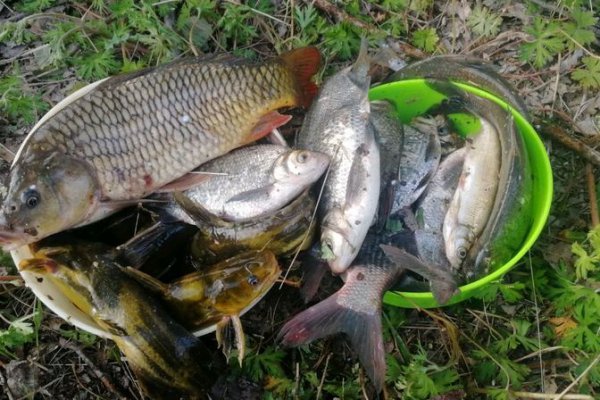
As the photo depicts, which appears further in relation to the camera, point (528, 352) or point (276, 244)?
point (528, 352)

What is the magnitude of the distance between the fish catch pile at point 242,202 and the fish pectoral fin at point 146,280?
10mm

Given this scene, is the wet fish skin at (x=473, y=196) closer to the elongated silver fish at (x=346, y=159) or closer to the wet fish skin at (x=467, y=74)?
the wet fish skin at (x=467, y=74)

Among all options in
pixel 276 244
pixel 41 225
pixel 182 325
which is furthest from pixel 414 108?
pixel 41 225

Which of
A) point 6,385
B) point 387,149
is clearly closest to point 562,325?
point 387,149

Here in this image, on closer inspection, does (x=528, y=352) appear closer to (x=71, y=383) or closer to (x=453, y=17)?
(x=453, y=17)

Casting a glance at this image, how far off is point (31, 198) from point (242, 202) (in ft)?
3.13

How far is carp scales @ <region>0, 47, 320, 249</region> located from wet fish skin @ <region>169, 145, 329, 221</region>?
7cm

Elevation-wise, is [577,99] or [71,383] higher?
[577,99]

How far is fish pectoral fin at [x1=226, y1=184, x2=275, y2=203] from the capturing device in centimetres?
289

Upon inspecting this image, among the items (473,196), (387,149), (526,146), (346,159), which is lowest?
(473,196)

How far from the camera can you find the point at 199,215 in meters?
2.83

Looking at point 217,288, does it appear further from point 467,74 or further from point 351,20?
point 351,20

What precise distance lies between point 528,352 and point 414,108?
150 centimetres

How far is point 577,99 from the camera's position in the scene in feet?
12.3
